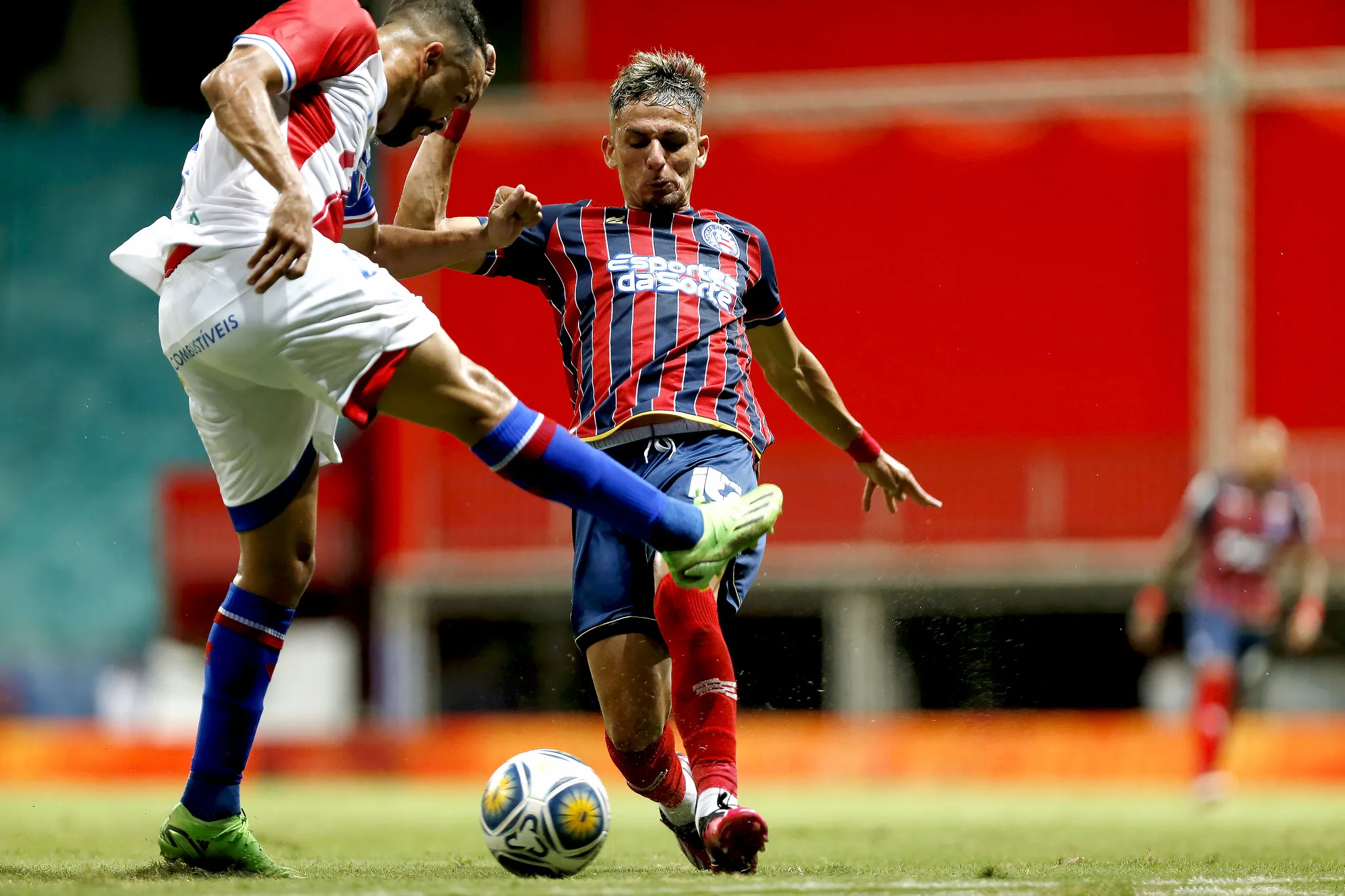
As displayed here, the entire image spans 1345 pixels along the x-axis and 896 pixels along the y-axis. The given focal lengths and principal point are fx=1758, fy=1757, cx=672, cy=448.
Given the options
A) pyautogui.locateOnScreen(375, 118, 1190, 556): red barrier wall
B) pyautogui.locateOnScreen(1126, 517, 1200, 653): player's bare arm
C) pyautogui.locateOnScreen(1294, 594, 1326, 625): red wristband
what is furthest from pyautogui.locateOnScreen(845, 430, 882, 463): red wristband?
pyautogui.locateOnScreen(375, 118, 1190, 556): red barrier wall

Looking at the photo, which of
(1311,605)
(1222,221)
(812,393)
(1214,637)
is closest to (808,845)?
(812,393)

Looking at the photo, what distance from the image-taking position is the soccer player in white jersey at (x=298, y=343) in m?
4.00

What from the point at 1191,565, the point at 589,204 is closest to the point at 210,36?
the point at 1191,565

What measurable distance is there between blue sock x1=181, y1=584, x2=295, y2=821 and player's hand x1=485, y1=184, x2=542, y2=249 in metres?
1.20

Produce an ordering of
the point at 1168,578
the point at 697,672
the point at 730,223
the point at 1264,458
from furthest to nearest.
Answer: the point at 1168,578 → the point at 1264,458 → the point at 730,223 → the point at 697,672

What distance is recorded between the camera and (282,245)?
12.8ft

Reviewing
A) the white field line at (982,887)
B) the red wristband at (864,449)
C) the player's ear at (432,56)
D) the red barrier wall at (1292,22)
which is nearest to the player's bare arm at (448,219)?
the player's ear at (432,56)

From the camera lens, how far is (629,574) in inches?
193

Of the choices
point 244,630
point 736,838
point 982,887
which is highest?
point 244,630

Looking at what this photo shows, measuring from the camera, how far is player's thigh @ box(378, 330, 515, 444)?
4.06 m

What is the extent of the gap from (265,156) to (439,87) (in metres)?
0.74

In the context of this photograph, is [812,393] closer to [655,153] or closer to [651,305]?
[651,305]

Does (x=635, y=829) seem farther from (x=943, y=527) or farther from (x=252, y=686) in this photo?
(x=943, y=527)

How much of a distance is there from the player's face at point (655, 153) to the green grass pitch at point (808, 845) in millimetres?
1968
